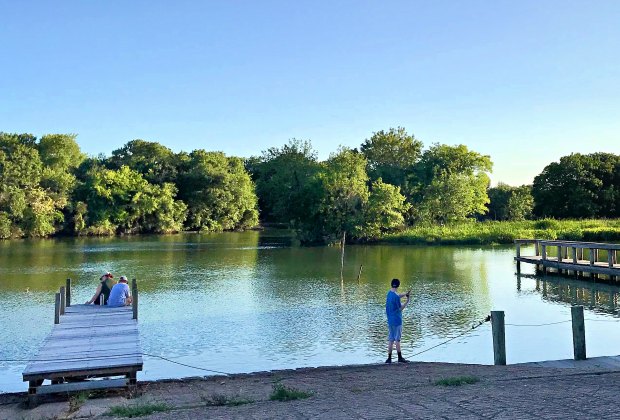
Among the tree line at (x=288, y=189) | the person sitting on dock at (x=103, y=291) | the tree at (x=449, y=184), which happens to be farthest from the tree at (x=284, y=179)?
the person sitting on dock at (x=103, y=291)

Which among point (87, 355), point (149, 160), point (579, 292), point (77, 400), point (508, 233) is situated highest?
point (149, 160)

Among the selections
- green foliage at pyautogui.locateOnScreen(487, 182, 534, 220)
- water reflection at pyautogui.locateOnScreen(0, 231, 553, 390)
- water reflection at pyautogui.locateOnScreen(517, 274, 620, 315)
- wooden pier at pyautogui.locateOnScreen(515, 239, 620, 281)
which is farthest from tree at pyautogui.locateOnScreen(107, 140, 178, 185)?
water reflection at pyautogui.locateOnScreen(517, 274, 620, 315)

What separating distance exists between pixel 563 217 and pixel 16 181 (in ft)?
206

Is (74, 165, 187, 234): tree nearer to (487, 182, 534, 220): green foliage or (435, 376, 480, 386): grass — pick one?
(487, 182, 534, 220): green foliage

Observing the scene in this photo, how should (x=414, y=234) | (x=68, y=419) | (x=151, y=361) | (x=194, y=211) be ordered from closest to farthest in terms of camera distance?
1. (x=68, y=419)
2. (x=151, y=361)
3. (x=414, y=234)
4. (x=194, y=211)

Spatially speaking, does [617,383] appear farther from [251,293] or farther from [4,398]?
[251,293]

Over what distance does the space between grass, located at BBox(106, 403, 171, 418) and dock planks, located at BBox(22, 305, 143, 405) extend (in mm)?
1218

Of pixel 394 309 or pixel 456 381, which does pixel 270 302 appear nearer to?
pixel 394 309

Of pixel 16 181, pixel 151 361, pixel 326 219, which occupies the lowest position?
pixel 151 361

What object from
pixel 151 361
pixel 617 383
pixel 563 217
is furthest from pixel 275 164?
pixel 617 383

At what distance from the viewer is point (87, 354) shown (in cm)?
1035

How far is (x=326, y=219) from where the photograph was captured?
57.3m

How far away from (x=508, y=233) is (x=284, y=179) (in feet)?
109

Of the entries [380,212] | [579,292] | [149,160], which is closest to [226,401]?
[579,292]
